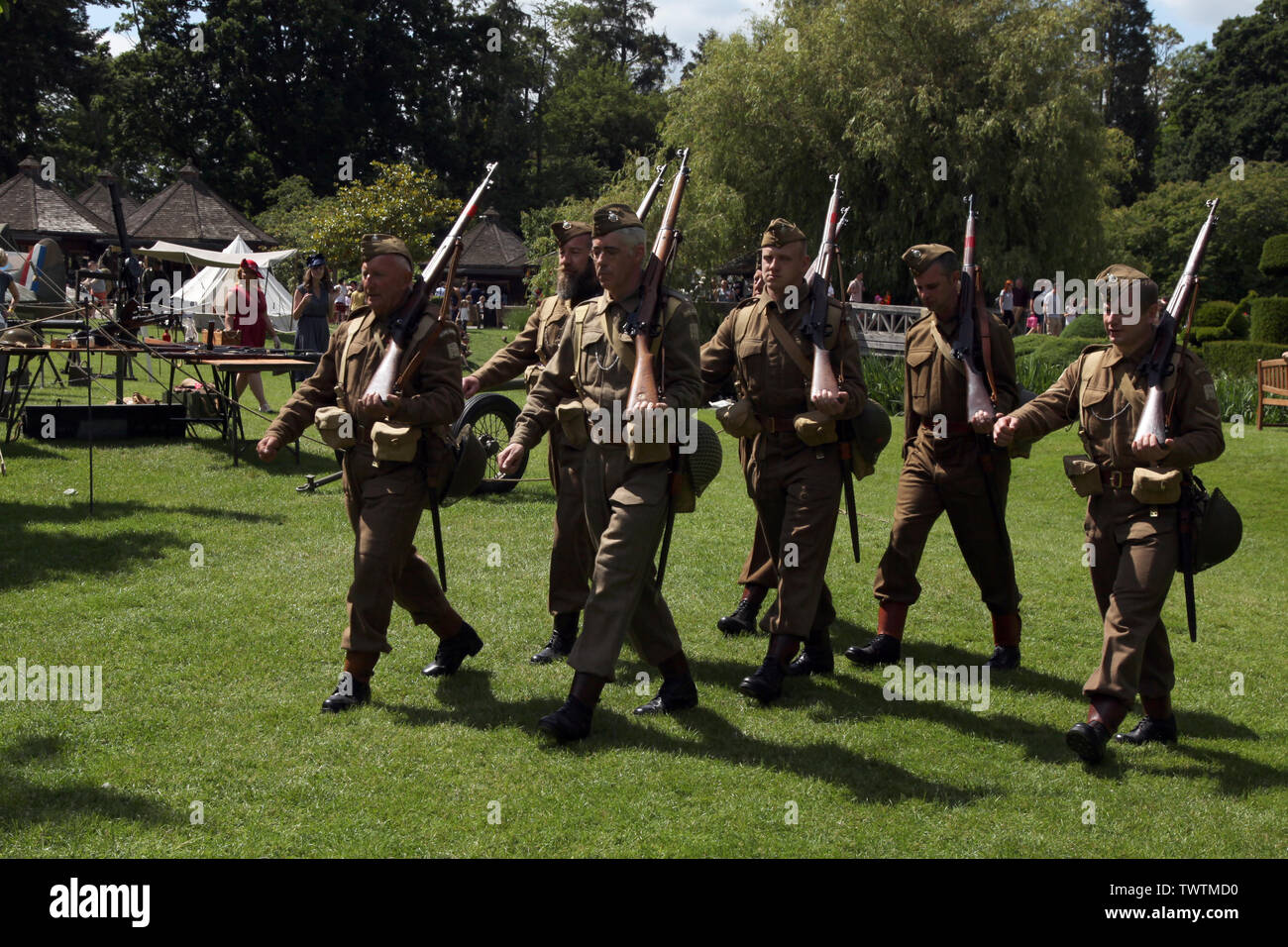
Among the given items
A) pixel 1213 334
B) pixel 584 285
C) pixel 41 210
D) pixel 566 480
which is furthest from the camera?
pixel 41 210

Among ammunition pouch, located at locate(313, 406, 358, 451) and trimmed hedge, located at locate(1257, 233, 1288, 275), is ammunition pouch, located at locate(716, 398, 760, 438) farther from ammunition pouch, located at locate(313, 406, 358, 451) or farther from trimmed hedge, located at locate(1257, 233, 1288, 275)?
trimmed hedge, located at locate(1257, 233, 1288, 275)

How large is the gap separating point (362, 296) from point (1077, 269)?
84.1ft

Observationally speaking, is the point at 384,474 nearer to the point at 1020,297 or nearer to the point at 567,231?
the point at 567,231

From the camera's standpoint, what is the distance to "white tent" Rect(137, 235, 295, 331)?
32562mm

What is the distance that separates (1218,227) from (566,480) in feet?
148

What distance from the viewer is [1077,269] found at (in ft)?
95.8

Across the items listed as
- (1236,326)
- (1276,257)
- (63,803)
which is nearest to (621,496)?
(63,803)

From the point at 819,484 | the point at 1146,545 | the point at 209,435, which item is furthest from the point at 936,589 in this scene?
the point at 209,435

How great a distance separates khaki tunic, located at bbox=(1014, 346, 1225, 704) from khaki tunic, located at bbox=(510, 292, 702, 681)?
1.92 metres

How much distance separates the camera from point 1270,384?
1853 cm

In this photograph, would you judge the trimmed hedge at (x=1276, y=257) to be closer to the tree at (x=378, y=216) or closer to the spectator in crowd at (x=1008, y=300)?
the spectator in crowd at (x=1008, y=300)


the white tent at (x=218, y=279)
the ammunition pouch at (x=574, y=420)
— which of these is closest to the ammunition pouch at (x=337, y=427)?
the ammunition pouch at (x=574, y=420)

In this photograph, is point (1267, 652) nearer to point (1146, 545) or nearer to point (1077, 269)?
point (1146, 545)

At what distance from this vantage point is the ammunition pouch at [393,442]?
6.03 meters
